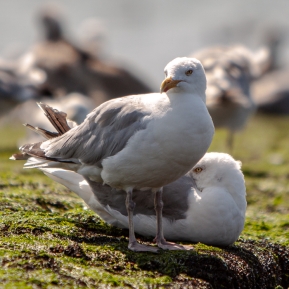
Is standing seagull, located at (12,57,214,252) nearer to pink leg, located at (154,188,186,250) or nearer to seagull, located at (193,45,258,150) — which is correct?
pink leg, located at (154,188,186,250)

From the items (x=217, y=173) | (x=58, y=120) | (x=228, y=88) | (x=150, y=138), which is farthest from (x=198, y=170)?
(x=228, y=88)

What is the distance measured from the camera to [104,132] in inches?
202

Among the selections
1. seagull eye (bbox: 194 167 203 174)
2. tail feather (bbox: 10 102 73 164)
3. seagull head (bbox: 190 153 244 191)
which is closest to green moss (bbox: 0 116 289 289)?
tail feather (bbox: 10 102 73 164)

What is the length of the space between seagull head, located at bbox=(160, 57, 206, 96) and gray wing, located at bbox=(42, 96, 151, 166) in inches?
10.6

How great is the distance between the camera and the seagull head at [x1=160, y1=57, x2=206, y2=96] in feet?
15.6

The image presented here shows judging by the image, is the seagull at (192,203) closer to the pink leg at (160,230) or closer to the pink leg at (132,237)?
the pink leg at (160,230)

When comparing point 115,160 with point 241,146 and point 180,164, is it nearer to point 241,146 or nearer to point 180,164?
point 180,164

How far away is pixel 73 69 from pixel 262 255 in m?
13.2

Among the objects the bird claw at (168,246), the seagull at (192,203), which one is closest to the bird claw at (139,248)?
the bird claw at (168,246)

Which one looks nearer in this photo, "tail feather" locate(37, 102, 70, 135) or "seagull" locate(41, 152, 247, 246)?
"seagull" locate(41, 152, 247, 246)

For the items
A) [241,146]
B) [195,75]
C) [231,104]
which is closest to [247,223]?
[195,75]

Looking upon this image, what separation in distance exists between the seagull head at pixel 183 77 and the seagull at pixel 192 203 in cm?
109

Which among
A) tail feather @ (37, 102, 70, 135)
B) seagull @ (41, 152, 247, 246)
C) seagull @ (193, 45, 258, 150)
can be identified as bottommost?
seagull @ (41, 152, 247, 246)

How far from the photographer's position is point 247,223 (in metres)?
6.76
